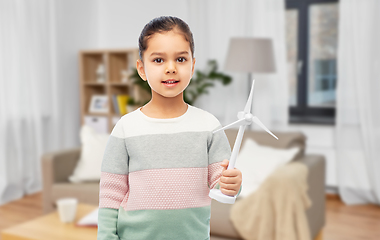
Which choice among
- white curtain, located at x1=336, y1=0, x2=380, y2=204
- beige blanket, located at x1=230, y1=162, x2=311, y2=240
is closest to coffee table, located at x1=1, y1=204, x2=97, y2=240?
beige blanket, located at x1=230, y1=162, x2=311, y2=240

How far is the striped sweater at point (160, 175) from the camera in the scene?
0.55 metres

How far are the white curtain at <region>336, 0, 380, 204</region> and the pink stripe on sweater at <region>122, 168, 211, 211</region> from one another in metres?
3.12

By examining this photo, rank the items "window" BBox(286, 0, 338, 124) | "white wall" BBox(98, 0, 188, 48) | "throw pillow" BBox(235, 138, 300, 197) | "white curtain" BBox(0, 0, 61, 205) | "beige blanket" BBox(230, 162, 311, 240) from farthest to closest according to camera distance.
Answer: "white wall" BBox(98, 0, 188, 48)
"window" BBox(286, 0, 338, 124)
"white curtain" BBox(0, 0, 61, 205)
"throw pillow" BBox(235, 138, 300, 197)
"beige blanket" BBox(230, 162, 311, 240)

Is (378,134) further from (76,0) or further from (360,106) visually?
(76,0)

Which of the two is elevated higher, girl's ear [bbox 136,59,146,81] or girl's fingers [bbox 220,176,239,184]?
girl's ear [bbox 136,59,146,81]

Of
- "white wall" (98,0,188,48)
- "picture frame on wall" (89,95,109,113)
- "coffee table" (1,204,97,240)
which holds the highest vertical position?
"white wall" (98,0,188,48)

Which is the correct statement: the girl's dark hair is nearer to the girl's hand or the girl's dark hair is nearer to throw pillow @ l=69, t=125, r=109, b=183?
the girl's hand

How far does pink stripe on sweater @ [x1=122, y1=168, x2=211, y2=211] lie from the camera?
545mm

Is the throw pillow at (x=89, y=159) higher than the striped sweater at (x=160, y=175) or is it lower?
lower

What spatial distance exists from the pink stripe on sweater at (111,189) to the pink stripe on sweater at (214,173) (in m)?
0.12

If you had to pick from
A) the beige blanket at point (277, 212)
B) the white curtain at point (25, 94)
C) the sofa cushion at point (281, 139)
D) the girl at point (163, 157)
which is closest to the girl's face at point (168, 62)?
the girl at point (163, 157)

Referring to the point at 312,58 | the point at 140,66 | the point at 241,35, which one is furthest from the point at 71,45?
the point at 140,66

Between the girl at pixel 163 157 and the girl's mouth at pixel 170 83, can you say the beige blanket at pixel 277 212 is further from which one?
the girl's mouth at pixel 170 83

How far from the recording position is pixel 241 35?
372cm
